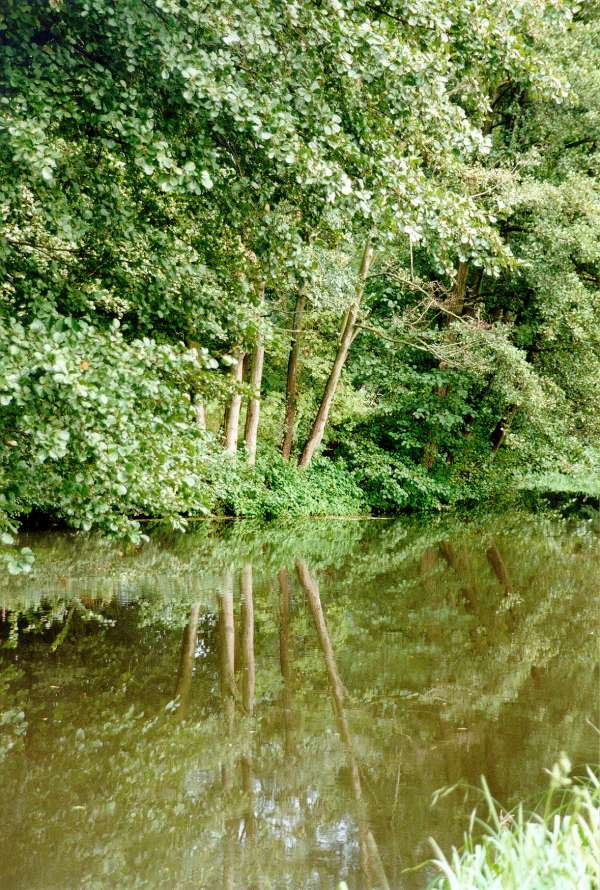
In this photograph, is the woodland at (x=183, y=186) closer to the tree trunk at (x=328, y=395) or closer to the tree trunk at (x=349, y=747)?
the tree trunk at (x=349, y=747)

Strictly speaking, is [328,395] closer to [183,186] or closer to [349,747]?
[183,186]

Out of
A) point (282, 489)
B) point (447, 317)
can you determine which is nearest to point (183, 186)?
point (282, 489)

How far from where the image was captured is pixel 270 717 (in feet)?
20.7

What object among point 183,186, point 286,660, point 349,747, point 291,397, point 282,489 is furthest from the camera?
point 291,397

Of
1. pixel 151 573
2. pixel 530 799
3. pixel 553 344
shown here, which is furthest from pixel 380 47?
pixel 553 344

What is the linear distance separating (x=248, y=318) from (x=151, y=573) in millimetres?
5351

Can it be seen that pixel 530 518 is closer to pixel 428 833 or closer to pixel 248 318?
pixel 248 318

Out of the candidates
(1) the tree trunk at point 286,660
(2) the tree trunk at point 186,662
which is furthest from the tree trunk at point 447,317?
(2) the tree trunk at point 186,662

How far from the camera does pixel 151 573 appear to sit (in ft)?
40.7

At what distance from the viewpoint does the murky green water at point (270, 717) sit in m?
4.44

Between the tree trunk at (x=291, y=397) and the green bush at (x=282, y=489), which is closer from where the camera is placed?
the green bush at (x=282, y=489)

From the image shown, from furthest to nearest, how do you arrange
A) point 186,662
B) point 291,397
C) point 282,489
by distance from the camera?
point 291,397
point 282,489
point 186,662

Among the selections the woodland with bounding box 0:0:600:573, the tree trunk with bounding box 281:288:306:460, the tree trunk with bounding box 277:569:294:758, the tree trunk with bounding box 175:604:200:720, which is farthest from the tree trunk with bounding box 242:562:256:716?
the tree trunk with bounding box 281:288:306:460

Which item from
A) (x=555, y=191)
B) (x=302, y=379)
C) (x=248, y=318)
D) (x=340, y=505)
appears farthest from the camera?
(x=302, y=379)
